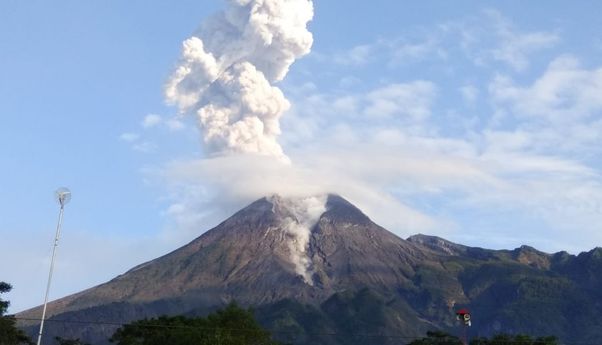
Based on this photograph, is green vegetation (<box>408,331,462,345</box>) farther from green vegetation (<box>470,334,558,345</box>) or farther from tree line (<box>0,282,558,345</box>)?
tree line (<box>0,282,558,345</box>)

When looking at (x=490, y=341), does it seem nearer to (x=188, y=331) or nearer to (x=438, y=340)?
(x=438, y=340)

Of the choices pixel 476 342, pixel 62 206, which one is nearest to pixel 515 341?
pixel 476 342

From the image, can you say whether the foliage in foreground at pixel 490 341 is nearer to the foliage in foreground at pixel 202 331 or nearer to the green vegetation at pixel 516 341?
the green vegetation at pixel 516 341

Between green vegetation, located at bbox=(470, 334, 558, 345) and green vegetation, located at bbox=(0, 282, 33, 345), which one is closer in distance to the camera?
green vegetation, located at bbox=(0, 282, 33, 345)

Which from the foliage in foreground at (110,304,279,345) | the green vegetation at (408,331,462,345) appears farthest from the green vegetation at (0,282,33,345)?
the green vegetation at (408,331,462,345)

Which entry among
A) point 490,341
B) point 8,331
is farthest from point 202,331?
point 490,341
